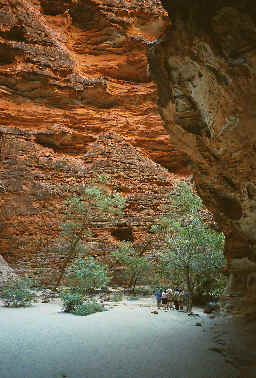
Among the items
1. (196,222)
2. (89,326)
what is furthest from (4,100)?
(89,326)

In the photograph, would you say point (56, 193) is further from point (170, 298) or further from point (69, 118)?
point (170, 298)

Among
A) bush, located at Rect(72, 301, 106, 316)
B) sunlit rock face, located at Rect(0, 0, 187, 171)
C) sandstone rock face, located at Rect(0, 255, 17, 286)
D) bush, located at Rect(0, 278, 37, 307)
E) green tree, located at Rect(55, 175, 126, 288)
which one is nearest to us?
bush, located at Rect(72, 301, 106, 316)

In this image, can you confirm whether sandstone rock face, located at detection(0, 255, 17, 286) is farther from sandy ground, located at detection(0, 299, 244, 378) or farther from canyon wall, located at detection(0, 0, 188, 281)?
sandy ground, located at detection(0, 299, 244, 378)

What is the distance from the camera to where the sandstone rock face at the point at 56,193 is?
19.6 metres

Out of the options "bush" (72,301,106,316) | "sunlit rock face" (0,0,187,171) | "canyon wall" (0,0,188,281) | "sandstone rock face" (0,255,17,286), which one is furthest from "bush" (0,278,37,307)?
"sunlit rock face" (0,0,187,171)

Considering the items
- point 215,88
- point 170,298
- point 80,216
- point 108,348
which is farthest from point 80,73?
point 108,348

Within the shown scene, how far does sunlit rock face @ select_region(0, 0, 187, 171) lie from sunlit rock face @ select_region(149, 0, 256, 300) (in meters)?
19.9

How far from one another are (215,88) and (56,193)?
1850cm

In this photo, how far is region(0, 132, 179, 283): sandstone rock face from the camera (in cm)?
1962

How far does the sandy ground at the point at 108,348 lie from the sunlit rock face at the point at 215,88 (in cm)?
284

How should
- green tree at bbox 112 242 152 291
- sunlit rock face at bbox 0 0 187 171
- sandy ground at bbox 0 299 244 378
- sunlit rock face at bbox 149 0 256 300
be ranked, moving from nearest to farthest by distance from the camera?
sunlit rock face at bbox 149 0 256 300 → sandy ground at bbox 0 299 244 378 → green tree at bbox 112 242 152 291 → sunlit rock face at bbox 0 0 187 171

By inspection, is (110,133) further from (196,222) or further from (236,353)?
(236,353)

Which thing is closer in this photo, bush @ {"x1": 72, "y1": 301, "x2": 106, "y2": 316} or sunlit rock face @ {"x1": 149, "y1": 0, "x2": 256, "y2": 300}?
sunlit rock face @ {"x1": 149, "y1": 0, "x2": 256, "y2": 300}

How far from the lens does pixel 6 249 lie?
19.4 m
